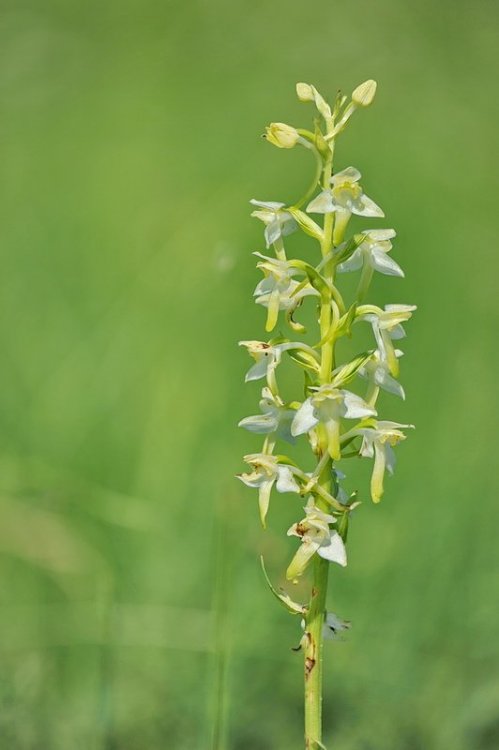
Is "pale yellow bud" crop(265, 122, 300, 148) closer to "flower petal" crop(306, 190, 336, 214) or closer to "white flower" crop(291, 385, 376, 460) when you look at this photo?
"flower petal" crop(306, 190, 336, 214)

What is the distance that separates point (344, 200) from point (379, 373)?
0.51ft

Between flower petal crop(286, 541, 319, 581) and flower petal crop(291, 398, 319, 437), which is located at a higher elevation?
flower petal crop(291, 398, 319, 437)

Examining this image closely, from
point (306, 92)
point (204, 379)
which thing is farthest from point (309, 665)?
point (204, 379)

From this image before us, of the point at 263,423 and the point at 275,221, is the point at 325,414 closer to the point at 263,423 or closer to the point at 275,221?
the point at 263,423

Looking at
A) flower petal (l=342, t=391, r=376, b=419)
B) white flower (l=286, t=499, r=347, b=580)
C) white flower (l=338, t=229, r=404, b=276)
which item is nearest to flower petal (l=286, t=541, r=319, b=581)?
white flower (l=286, t=499, r=347, b=580)

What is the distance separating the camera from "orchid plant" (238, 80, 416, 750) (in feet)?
3.19

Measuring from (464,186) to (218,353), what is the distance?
3.32 ft

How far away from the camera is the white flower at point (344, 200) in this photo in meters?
1.02

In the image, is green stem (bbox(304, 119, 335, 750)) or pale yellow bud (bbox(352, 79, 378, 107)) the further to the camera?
pale yellow bud (bbox(352, 79, 378, 107))

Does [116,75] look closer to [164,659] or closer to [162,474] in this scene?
[162,474]

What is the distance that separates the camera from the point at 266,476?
1.05 meters

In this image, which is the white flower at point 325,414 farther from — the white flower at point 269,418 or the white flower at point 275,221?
the white flower at point 275,221

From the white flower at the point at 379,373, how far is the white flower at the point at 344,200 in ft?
0.41

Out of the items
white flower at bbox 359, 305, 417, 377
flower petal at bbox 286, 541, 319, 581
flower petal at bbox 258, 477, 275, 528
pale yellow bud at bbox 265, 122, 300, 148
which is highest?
pale yellow bud at bbox 265, 122, 300, 148
